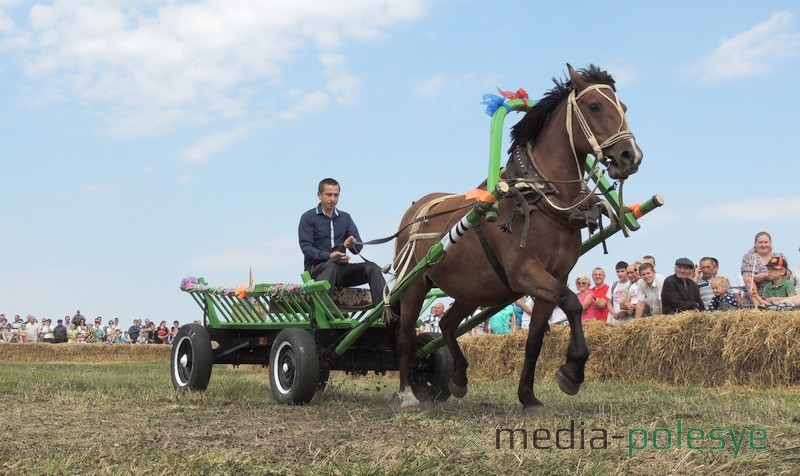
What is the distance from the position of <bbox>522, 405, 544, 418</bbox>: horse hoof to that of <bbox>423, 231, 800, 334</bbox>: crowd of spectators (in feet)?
11.6

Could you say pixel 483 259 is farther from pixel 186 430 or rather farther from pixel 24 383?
pixel 24 383

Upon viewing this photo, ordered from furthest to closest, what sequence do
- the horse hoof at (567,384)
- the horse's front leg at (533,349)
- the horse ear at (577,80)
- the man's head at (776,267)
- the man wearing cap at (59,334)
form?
the man wearing cap at (59,334), the man's head at (776,267), the horse's front leg at (533,349), the horse ear at (577,80), the horse hoof at (567,384)

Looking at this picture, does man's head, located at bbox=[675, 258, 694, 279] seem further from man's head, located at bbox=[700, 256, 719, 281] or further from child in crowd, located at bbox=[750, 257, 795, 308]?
child in crowd, located at bbox=[750, 257, 795, 308]

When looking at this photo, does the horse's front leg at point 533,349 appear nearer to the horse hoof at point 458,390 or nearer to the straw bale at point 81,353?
the horse hoof at point 458,390

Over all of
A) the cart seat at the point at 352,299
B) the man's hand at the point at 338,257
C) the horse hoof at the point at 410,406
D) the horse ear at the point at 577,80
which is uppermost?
the horse ear at the point at 577,80

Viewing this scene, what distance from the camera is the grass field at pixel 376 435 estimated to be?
4.11 m

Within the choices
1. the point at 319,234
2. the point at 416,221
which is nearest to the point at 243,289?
the point at 319,234

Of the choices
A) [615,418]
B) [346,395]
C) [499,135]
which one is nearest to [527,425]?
[615,418]

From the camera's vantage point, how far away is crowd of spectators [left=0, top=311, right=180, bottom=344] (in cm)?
3149

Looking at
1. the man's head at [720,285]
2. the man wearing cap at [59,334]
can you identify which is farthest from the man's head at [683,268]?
the man wearing cap at [59,334]

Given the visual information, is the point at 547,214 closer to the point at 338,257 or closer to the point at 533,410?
the point at 533,410

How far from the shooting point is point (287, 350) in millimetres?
8148

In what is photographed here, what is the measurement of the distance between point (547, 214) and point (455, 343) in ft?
6.38

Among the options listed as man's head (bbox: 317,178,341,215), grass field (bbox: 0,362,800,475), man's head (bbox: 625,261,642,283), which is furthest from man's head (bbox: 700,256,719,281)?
man's head (bbox: 317,178,341,215)
